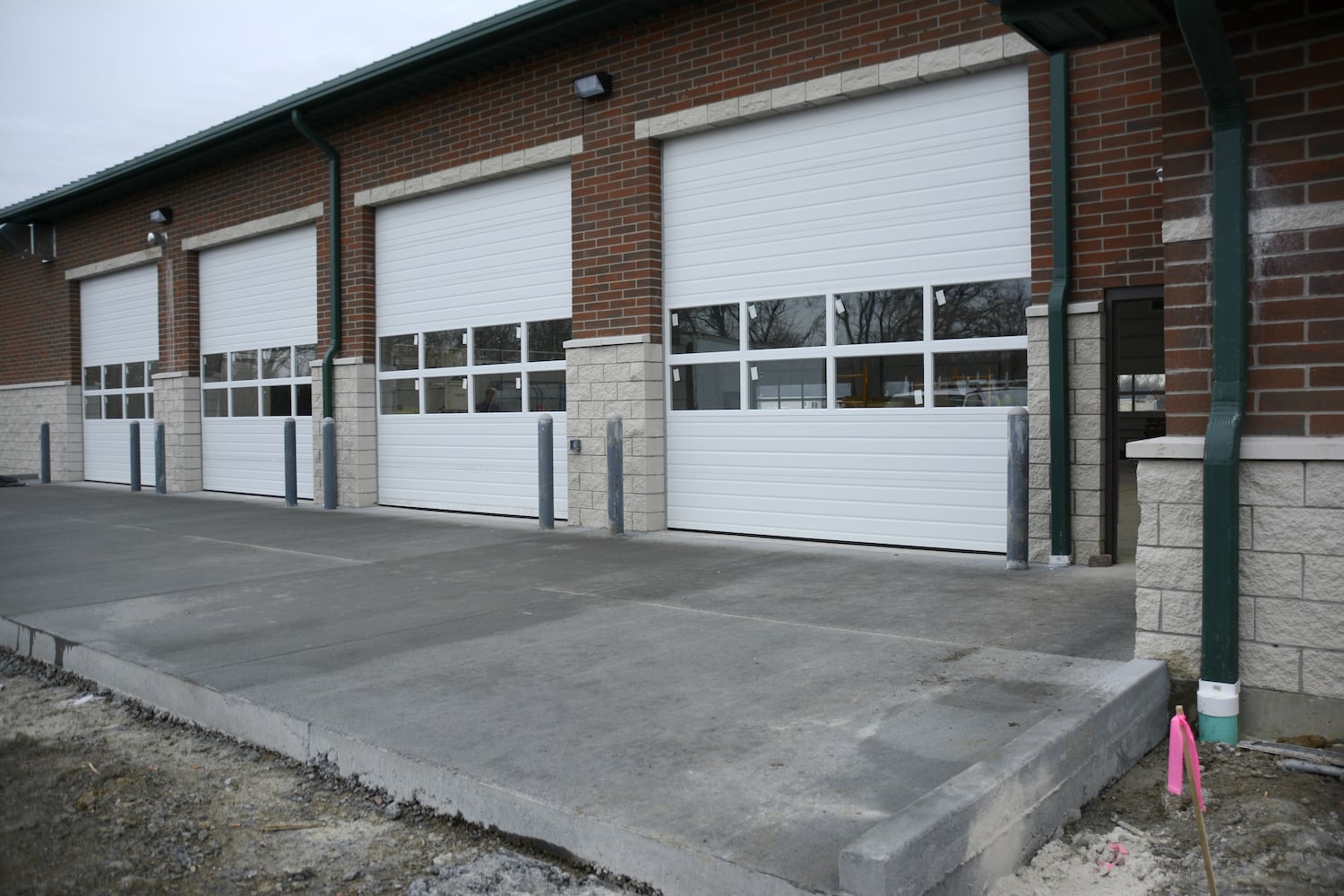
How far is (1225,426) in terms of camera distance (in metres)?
4.52

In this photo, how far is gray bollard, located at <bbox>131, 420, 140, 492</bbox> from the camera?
18.6m

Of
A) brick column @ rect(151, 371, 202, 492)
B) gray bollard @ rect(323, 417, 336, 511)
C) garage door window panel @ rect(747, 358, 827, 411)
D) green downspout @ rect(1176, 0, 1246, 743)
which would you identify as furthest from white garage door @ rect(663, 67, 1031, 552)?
brick column @ rect(151, 371, 202, 492)

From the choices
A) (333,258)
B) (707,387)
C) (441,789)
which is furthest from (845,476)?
(333,258)

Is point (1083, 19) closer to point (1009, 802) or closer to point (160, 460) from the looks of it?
point (1009, 802)

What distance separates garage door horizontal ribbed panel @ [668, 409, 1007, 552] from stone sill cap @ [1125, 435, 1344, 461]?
4.09 meters

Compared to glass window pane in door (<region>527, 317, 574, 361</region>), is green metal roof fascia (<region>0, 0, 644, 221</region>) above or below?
above

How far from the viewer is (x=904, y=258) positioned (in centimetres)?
952

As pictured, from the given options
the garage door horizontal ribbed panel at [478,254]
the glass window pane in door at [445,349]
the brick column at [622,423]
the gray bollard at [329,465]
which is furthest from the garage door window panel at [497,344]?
the gray bollard at [329,465]

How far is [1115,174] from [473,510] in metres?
8.61

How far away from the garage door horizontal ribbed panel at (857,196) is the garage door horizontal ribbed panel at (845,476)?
1294 millimetres

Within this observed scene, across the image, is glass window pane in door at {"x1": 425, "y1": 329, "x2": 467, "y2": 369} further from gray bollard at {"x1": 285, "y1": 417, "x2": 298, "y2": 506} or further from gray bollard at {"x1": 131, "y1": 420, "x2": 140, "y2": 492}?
gray bollard at {"x1": 131, "y1": 420, "x2": 140, "y2": 492}

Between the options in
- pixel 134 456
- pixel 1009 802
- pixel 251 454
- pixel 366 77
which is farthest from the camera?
pixel 134 456

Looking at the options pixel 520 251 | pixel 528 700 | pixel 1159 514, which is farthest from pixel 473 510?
pixel 1159 514

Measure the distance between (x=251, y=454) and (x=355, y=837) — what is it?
47.9 feet
